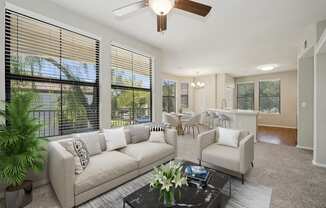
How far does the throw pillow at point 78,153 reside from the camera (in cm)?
203

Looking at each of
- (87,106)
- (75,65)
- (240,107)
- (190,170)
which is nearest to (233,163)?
(190,170)

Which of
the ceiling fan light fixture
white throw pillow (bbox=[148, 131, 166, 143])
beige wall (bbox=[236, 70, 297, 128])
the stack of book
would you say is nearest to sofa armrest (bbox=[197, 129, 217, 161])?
white throw pillow (bbox=[148, 131, 166, 143])

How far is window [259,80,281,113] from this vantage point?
8.04 meters

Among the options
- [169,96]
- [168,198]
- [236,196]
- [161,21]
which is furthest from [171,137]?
[169,96]

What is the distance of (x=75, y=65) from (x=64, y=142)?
4.87 ft

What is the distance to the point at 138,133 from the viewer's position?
3309 millimetres

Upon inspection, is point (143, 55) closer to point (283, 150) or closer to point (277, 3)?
point (277, 3)

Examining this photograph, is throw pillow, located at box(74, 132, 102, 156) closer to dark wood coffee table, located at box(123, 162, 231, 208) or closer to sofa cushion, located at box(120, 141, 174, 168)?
sofa cushion, located at box(120, 141, 174, 168)

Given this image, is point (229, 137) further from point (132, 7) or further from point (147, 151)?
point (132, 7)

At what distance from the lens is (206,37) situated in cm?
383

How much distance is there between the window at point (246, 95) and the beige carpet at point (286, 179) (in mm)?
5007

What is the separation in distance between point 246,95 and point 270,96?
45.6 inches

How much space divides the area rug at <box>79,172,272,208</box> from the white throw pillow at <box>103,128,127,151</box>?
68cm

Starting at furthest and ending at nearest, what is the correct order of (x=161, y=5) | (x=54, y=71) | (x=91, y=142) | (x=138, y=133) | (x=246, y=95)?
(x=246, y=95), (x=138, y=133), (x=54, y=71), (x=91, y=142), (x=161, y=5)
